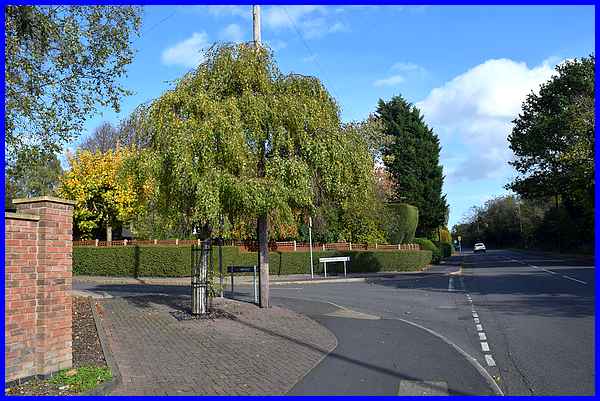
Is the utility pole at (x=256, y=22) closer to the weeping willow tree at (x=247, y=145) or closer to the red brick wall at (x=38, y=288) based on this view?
the weeping willow tree at (x=247, y=145)

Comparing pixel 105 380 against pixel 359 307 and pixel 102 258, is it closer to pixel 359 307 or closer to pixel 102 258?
pixel 359 307

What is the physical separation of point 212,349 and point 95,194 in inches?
1071

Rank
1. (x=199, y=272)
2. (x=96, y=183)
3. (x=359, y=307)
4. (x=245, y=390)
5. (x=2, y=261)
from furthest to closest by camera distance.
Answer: (x=96, y=183) < (x=359, y=307) < (x=199, y=272) < (x=245, y=390) < (x=2, y=261)

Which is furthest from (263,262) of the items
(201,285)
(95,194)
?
(95,194)

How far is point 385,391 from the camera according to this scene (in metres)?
6.46

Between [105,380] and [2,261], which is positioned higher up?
[2,261]

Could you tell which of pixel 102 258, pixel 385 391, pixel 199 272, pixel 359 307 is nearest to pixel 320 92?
pixel 199 272

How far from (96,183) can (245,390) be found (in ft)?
96.1

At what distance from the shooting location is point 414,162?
54.0 m

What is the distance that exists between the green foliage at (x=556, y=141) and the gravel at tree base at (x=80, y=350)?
31.5 meters

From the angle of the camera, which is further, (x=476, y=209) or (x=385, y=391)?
(x=476, y=209)

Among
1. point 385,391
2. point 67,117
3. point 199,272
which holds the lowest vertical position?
point 385,391

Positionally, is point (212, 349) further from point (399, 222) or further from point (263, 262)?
point (399, 222)

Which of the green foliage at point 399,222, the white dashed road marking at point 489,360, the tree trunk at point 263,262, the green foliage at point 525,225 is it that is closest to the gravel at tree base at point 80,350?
the tree trunk at point 263,262
